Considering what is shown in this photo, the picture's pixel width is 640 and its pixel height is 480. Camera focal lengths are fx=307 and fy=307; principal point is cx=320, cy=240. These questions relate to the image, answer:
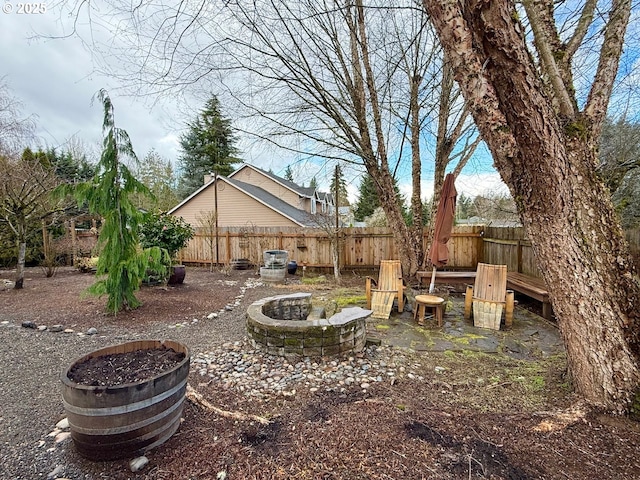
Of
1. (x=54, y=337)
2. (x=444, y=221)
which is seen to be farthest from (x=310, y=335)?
(x=54, y=337)

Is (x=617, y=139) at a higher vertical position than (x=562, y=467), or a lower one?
higher

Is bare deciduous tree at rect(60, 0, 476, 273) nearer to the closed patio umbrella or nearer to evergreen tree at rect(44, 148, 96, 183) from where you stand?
the closed patio umbrella

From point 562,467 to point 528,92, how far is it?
2.20m

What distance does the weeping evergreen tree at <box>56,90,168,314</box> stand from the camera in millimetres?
4859

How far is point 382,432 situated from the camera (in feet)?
6.83

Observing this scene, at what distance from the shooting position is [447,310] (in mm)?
5496

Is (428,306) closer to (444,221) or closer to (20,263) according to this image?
(444,221)

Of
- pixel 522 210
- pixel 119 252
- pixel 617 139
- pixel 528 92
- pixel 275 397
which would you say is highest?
pixel 617 139

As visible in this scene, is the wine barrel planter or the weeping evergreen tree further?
the weeping evergreen tree

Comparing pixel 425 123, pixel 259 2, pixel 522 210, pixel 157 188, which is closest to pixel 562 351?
pixel 522 210

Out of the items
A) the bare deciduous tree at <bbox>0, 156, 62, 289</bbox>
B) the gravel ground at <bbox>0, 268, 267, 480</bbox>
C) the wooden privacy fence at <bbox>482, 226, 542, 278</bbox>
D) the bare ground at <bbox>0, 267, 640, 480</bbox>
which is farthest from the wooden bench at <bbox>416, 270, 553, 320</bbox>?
the bare deciduous tree at <bbox>0, 156, 62, 289</bbox>

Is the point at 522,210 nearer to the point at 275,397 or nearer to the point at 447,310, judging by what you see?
the point at 275,397

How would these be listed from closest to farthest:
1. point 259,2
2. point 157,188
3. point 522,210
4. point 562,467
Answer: point 562,467, point 522,210, point 259,2, point 157,188

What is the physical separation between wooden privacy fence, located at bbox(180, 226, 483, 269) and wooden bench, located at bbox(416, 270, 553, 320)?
79.0 inches
